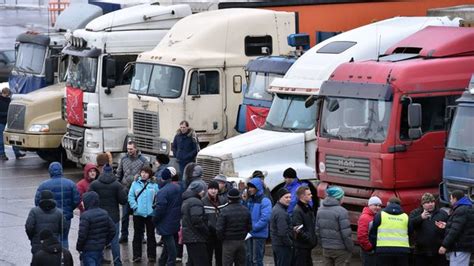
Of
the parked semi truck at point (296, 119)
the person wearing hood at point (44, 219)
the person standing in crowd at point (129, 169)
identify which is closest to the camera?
the person wearing hood at point (44, 219)

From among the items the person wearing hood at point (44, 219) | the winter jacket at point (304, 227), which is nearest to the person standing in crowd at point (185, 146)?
the person wearing hood at point (44, 219)

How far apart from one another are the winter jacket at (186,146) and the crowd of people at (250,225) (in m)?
4.14

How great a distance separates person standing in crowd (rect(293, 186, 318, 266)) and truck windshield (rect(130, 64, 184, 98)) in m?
7.80

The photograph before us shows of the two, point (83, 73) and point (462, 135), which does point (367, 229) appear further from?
point (83, 73)

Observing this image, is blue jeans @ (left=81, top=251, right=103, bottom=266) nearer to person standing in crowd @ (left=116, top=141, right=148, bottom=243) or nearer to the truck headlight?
person standing in crowd @ (left=116, top=141, right=148, bottom=243)

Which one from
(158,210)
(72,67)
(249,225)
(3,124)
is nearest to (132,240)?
(158,210)

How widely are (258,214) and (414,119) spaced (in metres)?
2.84

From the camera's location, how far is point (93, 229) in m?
17.0

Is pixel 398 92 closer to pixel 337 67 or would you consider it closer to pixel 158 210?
pixel 337 67

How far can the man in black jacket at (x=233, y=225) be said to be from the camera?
1661 centimetres

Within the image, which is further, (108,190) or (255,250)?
(108,190)

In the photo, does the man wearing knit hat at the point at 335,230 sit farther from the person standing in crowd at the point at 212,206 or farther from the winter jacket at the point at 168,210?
the winter jacket at the point at 168,210

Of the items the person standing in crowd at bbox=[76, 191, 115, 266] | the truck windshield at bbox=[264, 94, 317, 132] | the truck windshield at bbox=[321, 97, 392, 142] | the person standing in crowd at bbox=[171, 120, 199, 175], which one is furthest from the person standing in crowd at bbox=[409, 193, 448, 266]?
the person standing in crowd at bbox=[171, 120, 199, 175]

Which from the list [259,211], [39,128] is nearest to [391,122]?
[259,211]
